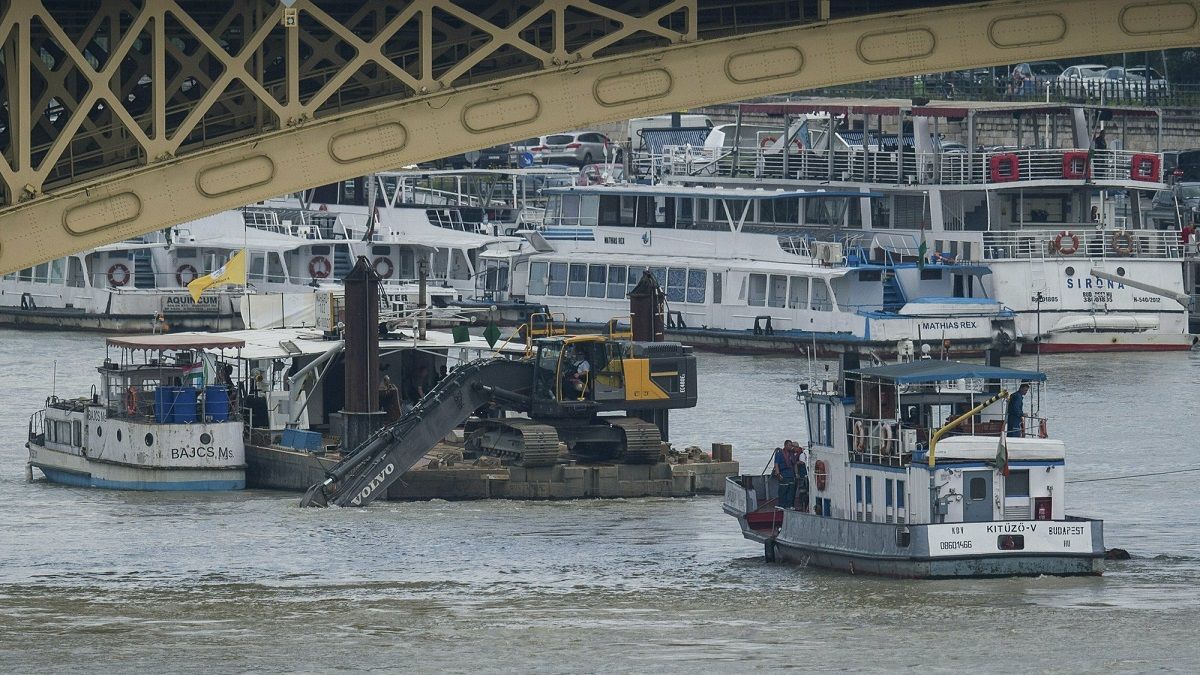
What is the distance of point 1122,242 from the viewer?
2405 inches

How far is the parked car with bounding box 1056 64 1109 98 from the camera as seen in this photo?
79688mm

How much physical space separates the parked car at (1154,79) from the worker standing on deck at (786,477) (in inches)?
1848

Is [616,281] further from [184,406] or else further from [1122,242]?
[184,406]

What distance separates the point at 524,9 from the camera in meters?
23.7

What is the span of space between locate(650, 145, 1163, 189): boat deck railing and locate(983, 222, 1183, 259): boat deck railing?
1.28 meters

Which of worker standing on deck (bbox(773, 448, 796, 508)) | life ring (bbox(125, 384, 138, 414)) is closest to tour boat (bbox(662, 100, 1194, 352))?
life ring (bbox(125, 384, 138, 414))

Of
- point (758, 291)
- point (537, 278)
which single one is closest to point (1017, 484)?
point (758, 291)

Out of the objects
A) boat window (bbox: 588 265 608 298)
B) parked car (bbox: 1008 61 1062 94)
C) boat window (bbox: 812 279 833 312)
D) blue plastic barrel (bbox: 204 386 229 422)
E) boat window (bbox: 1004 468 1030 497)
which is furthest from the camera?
parked car (bbox: 1008 61 1062 94)

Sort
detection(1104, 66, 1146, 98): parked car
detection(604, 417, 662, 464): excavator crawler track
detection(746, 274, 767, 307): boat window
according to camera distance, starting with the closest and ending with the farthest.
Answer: detection(604, 417, 662, 464): excavator crawler track, detection(746, 274, 767, 307): boat window, detection(1104, 66, 1146, 98): parked car

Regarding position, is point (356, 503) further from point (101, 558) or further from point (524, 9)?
point (524, 9)

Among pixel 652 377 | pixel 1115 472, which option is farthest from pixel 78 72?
pixel 1115 472

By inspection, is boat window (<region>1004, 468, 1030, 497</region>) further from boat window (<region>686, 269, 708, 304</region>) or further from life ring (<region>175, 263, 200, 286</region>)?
life ring (<region>175, 263, 200, 286</region>)

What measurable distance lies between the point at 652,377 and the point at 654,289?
287cm

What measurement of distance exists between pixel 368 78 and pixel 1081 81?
60.6 metres
